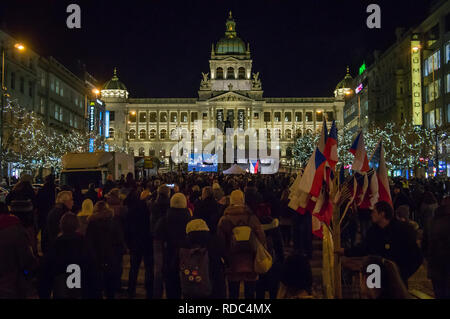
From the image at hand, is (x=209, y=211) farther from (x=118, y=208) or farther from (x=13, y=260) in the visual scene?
(x=13, y=260)

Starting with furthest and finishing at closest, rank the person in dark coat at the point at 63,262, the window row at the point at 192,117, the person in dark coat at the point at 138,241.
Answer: the window row at the point at 192,117
the person in dark coat at the point at 138,241
the person in dark coat at the point at 63,262

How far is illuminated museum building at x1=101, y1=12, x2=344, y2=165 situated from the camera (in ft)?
371

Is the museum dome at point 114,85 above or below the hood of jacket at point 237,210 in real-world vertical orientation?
above

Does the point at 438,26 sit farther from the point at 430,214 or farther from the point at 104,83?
the point at 104,83

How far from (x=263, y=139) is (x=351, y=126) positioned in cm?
2709

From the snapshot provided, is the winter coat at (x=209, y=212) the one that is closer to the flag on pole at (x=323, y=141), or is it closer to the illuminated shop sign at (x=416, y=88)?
the flag on pole at (x=323, y=141)

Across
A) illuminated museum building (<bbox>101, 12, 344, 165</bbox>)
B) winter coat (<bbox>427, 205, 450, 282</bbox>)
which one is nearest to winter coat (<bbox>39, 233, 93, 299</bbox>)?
winter coat (<bbox>427, 205, 450, 282</bbox>)

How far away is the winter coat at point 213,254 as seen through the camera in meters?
6.16

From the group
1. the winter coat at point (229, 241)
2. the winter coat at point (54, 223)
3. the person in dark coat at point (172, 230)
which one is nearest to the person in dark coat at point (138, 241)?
the person in dark coat at point (172, 230)

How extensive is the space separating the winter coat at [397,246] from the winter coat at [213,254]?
172 cm

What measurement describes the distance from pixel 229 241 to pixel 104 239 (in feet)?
6.76
